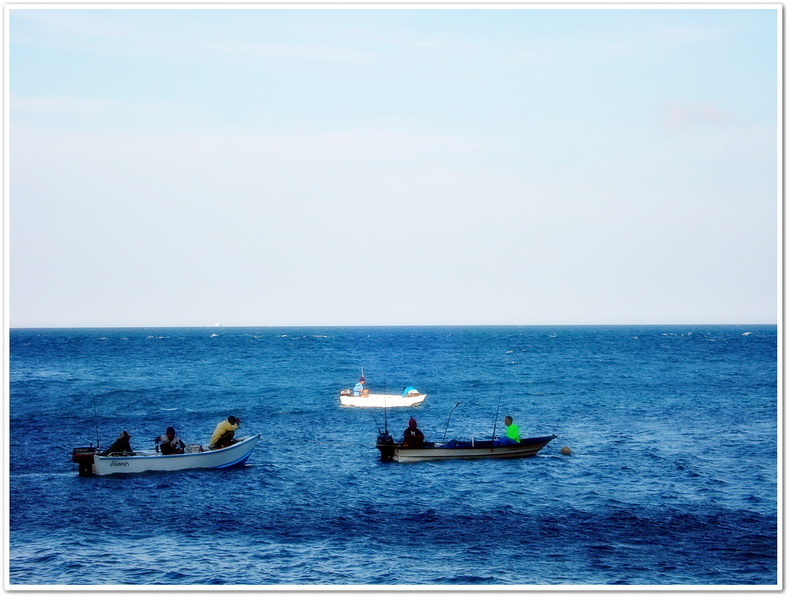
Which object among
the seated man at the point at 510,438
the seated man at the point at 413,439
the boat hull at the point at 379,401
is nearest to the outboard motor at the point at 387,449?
the seated man at the point at 413,439

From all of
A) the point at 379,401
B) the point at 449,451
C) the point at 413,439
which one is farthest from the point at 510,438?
the point at 379,401

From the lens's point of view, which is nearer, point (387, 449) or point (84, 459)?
point (84, 459)

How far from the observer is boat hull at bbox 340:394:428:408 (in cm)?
4972

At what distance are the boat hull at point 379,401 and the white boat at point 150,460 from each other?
20.5 m

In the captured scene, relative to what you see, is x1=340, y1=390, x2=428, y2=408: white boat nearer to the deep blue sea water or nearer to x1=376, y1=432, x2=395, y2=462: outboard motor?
the deep blue sea water

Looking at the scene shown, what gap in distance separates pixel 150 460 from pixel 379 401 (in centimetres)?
2264

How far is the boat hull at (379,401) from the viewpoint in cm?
4972

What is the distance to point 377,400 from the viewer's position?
49812 millimetres

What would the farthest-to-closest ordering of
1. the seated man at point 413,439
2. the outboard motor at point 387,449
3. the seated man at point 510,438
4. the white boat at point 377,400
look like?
the white boat at point 377,400
the seated man at point 510,438
the outboard motor at point 387,449
the seated man at point 413,439

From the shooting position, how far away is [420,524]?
2152 centimetres

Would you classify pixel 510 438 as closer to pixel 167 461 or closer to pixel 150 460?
pixel 167 461

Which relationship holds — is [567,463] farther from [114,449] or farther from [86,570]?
[86,570]

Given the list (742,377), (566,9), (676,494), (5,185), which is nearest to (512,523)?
(676,494)

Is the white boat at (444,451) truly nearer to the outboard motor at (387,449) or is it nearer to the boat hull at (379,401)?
the outboard motor at (387,449)
